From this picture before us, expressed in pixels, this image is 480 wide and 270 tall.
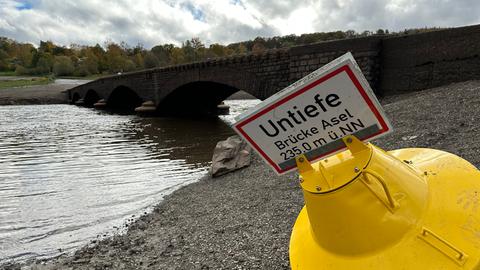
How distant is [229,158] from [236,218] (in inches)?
134

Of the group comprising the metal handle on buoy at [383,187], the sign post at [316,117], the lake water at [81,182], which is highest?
the sign post at [316,117]

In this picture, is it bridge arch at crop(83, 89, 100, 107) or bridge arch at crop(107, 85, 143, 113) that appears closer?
bridge arch at crop(107, 85, 143, 113)

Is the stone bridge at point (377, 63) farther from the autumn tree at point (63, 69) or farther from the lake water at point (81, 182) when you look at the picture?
the autumn tree at point (63, 69)

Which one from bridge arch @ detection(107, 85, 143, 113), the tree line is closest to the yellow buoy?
bridge arch @ detection(107, 85, 143, 113)

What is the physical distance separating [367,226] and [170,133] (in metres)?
16.5

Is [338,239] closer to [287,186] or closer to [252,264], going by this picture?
[252,264]

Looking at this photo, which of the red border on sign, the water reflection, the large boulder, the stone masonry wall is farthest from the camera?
the water reflection

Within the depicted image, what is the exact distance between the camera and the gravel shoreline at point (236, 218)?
3705mm

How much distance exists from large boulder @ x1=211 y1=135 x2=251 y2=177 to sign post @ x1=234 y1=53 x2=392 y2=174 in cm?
614

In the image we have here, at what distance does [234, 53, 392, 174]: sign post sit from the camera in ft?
4.43

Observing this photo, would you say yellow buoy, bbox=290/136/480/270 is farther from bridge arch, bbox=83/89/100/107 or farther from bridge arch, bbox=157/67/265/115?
bridge arch, bbox=83/89/100/107

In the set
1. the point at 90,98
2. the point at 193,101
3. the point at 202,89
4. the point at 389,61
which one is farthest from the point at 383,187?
the point at 90,98

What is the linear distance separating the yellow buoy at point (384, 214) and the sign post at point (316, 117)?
7 centimetres

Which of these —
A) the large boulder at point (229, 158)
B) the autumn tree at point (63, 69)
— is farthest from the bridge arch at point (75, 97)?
the autumn tree at point (63, 69)
